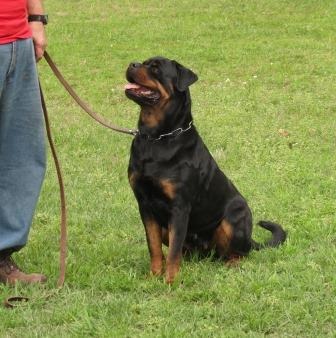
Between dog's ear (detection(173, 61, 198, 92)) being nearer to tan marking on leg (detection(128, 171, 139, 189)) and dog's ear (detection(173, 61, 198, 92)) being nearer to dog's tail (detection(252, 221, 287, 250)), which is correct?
tan marking on leg (detection(128, 171, 139, 189))

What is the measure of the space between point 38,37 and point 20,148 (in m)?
0.67

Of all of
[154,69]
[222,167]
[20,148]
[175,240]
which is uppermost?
[154,69]

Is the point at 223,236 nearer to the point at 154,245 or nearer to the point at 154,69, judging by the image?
the point at 154,245

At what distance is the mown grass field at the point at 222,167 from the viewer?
161 inches

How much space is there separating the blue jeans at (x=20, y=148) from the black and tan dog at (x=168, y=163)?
1.86ft

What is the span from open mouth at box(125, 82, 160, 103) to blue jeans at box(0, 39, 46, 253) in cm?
55

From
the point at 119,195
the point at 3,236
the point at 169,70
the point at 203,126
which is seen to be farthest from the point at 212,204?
the point at 203,126

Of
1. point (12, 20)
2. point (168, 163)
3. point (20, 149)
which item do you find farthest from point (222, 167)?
point (12, 20)

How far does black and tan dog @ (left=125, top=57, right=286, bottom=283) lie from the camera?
4.62 m

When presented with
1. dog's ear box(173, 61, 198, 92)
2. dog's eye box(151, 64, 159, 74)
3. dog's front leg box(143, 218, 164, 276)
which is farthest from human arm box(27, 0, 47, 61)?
dog's front leg box(143, 218, 164, 276)

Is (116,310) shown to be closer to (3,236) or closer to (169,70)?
(3,236)

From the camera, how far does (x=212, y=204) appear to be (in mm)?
4945

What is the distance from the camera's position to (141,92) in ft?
15.1

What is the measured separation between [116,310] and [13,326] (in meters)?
0.56
